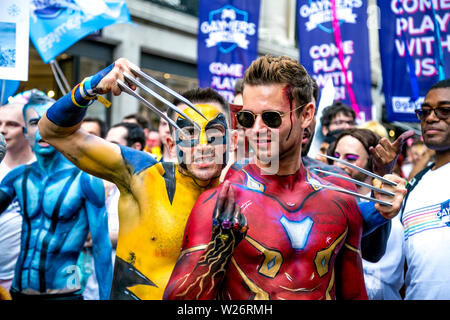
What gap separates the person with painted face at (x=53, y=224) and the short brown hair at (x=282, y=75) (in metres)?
2.01

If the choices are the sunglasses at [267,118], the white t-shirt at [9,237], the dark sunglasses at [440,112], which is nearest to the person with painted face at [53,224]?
the white t-shirt at [9,237]

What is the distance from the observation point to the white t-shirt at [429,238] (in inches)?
132

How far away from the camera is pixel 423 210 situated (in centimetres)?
353

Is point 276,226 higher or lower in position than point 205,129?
lower

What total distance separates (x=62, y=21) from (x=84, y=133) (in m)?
2.85

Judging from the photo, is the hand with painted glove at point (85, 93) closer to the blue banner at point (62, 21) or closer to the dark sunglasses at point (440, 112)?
the dark sunglasses at point (440, 112)

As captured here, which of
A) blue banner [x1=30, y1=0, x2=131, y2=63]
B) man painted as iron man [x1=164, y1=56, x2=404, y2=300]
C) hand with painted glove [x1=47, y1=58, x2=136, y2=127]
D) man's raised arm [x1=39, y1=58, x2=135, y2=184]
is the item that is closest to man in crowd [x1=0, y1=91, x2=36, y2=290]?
blue banner [x1=30, y1=0, x2=131, y2=63]

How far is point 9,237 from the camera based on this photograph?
4.34m

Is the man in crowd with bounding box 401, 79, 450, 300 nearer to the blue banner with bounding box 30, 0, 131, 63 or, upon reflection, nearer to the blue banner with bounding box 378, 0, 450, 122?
the blue banner with bounding box 378, 0, 450, 122

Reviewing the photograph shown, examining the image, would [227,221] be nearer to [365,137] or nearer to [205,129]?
[205,129]

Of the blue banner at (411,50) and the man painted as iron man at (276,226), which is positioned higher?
the blue banner at (411,50)

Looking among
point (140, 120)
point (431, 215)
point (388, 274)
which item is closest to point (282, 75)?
point (431, 215)
